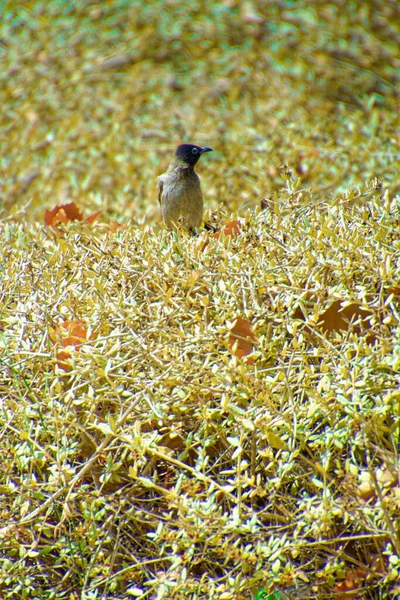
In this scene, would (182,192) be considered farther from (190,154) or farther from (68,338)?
(68,338)

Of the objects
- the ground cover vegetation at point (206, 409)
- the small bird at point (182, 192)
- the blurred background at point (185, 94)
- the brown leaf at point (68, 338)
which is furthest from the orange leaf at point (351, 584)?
the blurred background at point (185, 94)

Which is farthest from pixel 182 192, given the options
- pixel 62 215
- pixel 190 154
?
pixel 62 215

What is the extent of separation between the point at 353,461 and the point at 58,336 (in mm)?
1168

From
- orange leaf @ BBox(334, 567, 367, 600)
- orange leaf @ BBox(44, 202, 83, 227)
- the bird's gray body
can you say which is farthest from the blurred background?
orange leaf @ BBox(334, 567, 367, 600)

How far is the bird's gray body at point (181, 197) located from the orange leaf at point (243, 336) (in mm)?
1743

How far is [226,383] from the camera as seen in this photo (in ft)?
7.60

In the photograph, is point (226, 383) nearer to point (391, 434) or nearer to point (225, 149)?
point (391, 434)

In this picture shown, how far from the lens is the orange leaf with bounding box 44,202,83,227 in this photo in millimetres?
4078

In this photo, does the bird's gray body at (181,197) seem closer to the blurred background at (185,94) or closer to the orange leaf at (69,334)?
the blurred background at (185,94)

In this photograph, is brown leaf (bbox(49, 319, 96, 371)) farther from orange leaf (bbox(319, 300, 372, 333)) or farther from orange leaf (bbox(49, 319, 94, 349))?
orange leaf (bbox(319, 300, 372, 333))

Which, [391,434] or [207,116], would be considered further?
[207,116]

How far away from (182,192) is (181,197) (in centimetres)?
5

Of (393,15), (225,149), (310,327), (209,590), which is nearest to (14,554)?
(209,590)

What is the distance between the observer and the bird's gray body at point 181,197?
4.41 m
